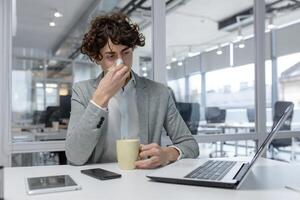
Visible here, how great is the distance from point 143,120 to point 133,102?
9 centimetres

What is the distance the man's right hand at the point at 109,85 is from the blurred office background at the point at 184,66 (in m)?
0.98

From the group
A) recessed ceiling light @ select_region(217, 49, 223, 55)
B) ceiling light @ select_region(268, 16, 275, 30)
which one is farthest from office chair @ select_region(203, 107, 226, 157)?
ceiling light @ select_region(268, 16, 275, 30)

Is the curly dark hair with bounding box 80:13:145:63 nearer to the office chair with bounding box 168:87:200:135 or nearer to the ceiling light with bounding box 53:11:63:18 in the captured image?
the ceiling light with bounding box 53:11:63:18

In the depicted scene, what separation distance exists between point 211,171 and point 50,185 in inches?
15.9

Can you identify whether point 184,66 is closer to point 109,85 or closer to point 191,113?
point 191,113

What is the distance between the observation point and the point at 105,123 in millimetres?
1110

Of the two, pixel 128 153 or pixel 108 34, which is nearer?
pixel 128 153

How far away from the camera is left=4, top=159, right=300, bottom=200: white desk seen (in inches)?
24.9

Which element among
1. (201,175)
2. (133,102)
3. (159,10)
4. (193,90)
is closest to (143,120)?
(133,102)

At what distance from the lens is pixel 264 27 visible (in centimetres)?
278

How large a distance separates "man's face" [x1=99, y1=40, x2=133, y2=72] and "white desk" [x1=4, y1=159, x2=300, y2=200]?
0.50m

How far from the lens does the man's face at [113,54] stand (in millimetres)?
1241

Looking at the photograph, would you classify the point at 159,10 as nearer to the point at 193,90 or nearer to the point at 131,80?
the point at 193,90

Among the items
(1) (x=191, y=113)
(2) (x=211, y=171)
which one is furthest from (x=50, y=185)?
(1) (x=191, y=113)
